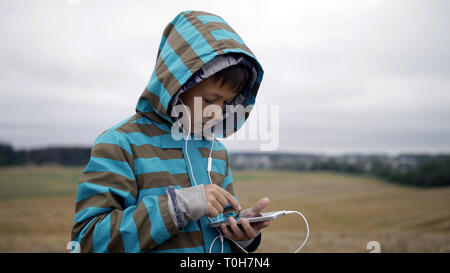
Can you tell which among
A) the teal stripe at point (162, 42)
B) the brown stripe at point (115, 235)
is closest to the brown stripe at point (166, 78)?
the teal stripe at point (162, 42)

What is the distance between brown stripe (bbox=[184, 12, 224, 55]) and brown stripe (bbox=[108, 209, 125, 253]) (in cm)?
63

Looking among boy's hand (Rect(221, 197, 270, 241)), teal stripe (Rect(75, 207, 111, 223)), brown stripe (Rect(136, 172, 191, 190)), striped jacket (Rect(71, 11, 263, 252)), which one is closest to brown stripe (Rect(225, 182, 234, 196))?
striped jacket (Rect(71, 11, 263, 252))

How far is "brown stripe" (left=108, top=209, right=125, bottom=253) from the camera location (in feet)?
2.55

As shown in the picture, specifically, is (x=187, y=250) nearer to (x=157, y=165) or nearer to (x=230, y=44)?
(x=157, y=165)

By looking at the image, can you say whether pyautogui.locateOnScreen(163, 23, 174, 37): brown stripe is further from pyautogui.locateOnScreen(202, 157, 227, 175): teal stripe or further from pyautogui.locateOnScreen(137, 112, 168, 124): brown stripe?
pyautogui.locateOnScreen(202, 157, 227, 175): teal stripe

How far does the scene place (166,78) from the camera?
104 centimetres

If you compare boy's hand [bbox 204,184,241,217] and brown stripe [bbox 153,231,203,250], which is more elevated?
boy's hand [bbox 204,184,241,217]

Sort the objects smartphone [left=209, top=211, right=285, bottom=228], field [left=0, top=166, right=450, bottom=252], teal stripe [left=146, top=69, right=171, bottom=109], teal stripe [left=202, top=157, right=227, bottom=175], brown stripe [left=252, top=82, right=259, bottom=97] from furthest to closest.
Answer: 1. field [left=0, top=166, right=450, bottom=252]
2. brown stripe [left=252, top=82, right=259, bottom=97]
3. teal stripe [left=202, top=157, right=227, bottom=175]
4. teal stripe [left=146, top=69, right=171, bottom=109]
5. smartphone [left=209, top=211, right=285, bottom=228]

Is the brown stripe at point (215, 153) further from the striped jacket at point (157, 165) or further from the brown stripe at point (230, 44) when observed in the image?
the brown stripe at point (230, 44)

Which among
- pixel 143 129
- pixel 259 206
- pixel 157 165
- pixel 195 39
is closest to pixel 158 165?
pixel 157 165

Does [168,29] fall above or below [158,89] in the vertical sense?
above

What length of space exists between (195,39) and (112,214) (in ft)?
2.21
